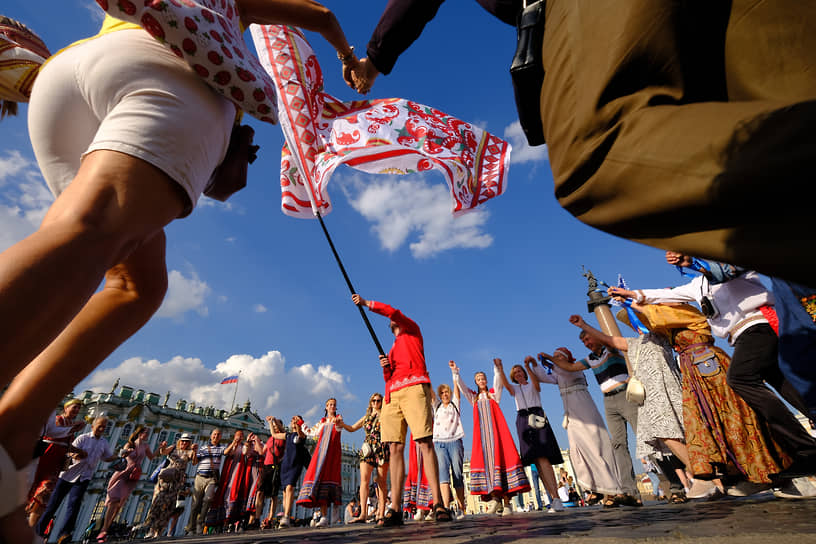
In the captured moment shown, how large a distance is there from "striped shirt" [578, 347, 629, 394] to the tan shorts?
10.4ft

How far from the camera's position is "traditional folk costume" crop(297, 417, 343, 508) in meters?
7.06

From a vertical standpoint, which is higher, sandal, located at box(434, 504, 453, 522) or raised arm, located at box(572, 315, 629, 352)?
raised arm, located at box(572, 315, 629, 352)

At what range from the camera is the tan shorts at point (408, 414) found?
3.89 metres

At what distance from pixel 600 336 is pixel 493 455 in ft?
8.15

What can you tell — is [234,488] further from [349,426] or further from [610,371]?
[610,371]

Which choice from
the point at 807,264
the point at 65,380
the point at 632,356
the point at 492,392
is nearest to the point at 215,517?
the point at 492,392

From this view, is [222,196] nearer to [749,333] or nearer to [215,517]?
[749,333]

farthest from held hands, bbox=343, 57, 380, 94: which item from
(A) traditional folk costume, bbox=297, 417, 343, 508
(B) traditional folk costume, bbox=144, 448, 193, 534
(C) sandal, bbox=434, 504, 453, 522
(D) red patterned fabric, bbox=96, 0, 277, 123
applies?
(B) traditional folk costume, bbox=144, 448, 193, 534

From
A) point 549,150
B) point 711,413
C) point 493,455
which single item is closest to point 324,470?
point 493,455

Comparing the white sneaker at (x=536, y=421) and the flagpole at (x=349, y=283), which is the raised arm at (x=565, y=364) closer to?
the white sneaker at (x=536, y=421)

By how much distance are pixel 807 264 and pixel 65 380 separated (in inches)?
60.0

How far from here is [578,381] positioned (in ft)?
19.7

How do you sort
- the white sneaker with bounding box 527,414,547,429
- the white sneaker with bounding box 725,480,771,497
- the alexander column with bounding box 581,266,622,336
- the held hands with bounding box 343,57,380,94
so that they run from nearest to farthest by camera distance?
the held hands with bounding box 343,57,380,94 < the white sneaker with bounding box 725,480,771,497 < the white sneaker with bounding box 527,414,547,429 < the alexander column with bounding box 581,266,622,336

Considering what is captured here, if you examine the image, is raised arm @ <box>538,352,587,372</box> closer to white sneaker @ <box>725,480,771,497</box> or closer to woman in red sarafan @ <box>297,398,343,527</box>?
white sneaker @ <box>725,480,771,497</box>
